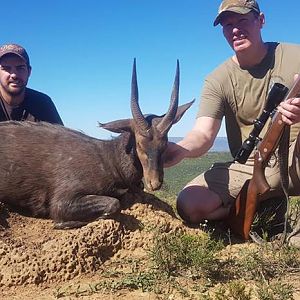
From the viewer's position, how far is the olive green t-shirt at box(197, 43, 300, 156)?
262 inches

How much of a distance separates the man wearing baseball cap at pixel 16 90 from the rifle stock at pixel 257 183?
399 cm

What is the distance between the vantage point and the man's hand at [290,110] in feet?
17.4

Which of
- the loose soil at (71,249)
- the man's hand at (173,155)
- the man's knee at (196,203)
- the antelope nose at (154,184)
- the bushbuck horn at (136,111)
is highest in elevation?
the bushbuck horn at (136,111)

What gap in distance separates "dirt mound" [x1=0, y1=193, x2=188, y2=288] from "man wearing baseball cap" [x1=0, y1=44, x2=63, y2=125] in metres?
2.83

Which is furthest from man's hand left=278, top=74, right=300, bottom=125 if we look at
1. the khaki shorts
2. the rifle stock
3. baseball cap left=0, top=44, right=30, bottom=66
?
baseball cap left=0, top=44, right=30, bottom=66

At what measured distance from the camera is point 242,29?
6562 mm

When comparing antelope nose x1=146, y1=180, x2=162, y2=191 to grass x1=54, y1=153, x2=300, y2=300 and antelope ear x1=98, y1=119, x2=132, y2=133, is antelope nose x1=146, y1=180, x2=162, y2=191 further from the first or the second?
antelope ear x1=98, y1=119, x2=132, y2=133

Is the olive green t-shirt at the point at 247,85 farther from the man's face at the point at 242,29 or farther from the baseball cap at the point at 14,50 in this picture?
the baseball cap at the point at 14,50

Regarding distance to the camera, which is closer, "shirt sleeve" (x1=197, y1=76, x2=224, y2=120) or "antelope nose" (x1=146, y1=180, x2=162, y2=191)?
"antelope nose" (x1=146, y1=180, x2=162, y2=191)

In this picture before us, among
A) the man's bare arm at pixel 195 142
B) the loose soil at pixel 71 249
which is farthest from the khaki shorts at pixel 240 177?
the loose soil at pixel 71 249

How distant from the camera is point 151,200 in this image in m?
6.62

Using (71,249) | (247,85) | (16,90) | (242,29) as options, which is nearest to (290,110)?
(247,85)

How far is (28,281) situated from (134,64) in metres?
2.63

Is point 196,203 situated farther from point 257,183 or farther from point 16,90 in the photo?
point 16,90
